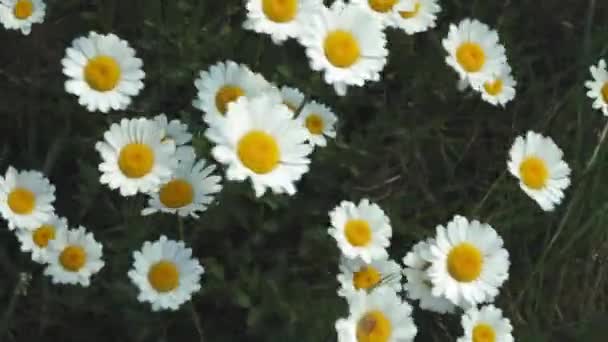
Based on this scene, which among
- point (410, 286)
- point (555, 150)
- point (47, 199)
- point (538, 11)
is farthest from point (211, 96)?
point (538, 11)

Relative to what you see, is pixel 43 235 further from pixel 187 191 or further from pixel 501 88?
pixel 501 88

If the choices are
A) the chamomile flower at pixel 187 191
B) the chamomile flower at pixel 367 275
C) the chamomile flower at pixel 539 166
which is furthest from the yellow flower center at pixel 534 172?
the chamomile flower at pixel 187 191

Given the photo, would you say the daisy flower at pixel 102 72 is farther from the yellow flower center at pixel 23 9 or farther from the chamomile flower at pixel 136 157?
the yellow flower center at pixel 23 9

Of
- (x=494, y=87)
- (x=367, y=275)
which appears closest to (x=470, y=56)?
(x=494, y=87)

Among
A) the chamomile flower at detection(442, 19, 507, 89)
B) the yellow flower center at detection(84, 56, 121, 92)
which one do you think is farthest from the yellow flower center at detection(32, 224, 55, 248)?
the chamomile flower at detection(442, 19, 507, 89)

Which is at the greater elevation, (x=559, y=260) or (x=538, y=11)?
(x=538, y=11)

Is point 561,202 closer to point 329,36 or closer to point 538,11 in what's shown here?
point 538,11
